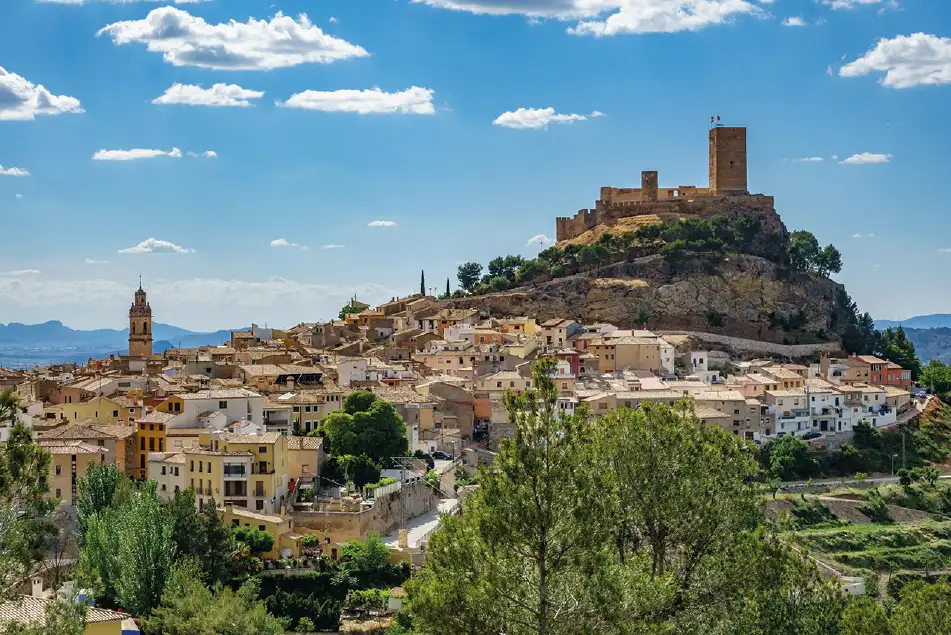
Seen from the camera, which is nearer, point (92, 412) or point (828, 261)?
point (92, 412)

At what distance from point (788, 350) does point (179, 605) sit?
52.1 m

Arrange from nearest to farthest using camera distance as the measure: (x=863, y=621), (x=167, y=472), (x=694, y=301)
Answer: (x=863, y=621) → (x=167, y=472) → (x=694, y=301)

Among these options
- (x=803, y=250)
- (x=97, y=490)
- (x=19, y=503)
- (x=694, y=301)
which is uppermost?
(x=803, y=250)

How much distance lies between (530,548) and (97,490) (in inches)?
868

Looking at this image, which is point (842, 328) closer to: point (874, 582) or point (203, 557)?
point (874, 582)

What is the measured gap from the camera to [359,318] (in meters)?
75.8

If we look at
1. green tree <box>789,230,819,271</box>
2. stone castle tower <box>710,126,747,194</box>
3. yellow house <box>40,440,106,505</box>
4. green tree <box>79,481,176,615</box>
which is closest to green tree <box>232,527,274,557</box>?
green tree <box>79,481,176,615</box>

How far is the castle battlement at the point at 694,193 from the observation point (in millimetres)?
87812

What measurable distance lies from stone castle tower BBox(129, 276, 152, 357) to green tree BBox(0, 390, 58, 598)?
178 ft

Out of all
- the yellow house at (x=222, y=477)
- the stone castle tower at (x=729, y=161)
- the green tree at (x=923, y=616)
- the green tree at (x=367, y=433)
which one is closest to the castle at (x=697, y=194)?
the stone castle tower at (x=729, y=161)

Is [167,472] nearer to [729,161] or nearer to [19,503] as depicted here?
[19,503]

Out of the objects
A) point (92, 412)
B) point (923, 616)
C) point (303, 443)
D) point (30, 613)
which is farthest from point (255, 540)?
point (923, 616)

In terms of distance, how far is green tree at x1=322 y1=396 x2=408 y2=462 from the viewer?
41.8 metres

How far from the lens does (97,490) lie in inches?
1378
